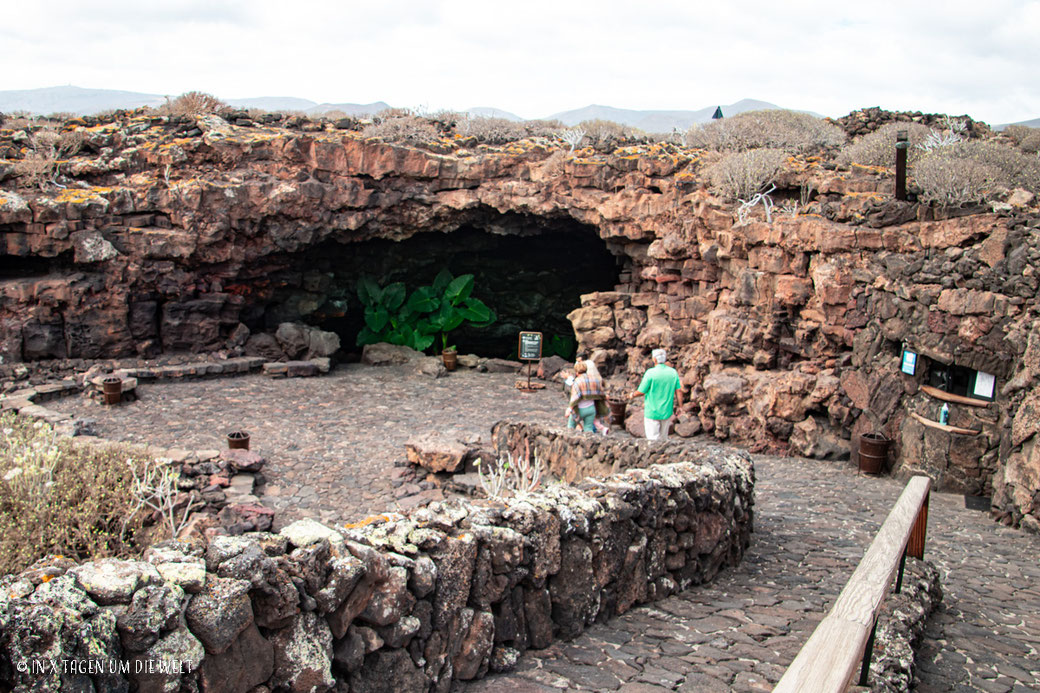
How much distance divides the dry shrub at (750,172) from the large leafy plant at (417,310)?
27.9ft

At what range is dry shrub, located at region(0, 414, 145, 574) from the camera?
22.9 ft

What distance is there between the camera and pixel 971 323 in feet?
28.8

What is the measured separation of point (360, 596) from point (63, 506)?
5.85 metres

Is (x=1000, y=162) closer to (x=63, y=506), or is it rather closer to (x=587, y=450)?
(x=587, y=450)

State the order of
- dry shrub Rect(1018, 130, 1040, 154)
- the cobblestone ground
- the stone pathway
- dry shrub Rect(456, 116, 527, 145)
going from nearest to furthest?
1. the cobblestone ground
2. the stone pathway
3. dry shrub Rect(1018, 130, 1040, 154)
4. dry shrub Rect(456, 116, 527, 145)

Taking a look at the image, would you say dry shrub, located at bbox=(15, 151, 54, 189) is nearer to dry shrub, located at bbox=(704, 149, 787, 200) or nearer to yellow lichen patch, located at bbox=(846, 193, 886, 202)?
dry shrub, located at bbox=(704, 149, 787, 200)

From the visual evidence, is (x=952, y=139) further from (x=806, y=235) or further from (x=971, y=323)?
(x=971, y=323)

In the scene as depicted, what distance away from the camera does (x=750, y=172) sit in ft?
44.7

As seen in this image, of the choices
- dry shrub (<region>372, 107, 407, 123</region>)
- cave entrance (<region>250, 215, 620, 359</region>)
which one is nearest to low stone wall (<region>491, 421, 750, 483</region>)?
cave entrance (<region>250, 215, 620, 359</region>)

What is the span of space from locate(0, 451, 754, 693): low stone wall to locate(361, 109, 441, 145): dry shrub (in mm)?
13530

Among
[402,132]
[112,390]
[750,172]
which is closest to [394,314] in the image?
[402,132]

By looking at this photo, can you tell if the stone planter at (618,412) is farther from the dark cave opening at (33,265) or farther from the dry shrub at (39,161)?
the dry shrub at (39,161)

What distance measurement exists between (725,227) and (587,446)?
6724 mm

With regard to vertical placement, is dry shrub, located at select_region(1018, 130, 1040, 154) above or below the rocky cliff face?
above
